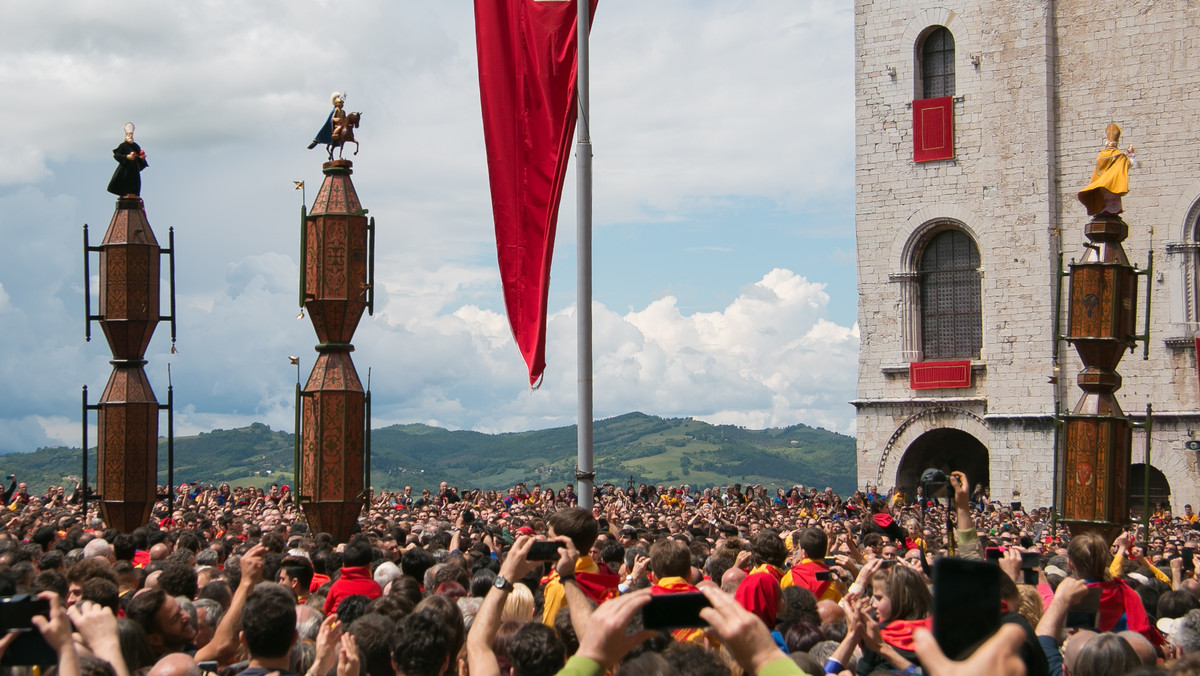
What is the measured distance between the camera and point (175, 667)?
497 centimetres

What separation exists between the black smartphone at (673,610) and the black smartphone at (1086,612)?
11.6ft

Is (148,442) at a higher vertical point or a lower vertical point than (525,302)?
lower

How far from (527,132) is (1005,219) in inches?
1002

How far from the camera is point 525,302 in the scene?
11.9 metres

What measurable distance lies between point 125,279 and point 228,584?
10656mm

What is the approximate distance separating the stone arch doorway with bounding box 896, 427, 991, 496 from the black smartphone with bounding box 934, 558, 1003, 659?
33.3 m

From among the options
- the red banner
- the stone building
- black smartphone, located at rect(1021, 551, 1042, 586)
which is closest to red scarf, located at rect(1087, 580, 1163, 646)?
black smartphone, located at rect(1021, 551, 1042, 586)

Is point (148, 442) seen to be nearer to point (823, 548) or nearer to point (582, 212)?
point (582, 212)

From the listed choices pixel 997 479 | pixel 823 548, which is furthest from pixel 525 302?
pixel 997 479

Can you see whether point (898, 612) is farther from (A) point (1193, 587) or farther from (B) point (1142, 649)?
→ (A) point (1193, 587)

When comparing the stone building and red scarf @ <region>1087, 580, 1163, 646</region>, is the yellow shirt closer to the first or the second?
red scarf @ <region>1087, 580, 1163, 646</region>

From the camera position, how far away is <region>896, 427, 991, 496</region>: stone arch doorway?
1417 inches

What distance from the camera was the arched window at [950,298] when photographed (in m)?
35.7

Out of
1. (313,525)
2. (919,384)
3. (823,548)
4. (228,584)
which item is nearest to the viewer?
(228,584)
